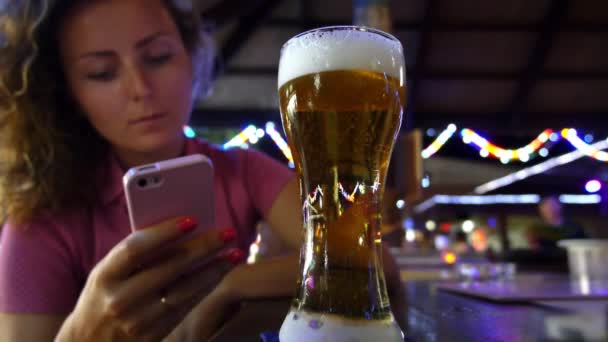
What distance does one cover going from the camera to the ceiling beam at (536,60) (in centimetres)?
575

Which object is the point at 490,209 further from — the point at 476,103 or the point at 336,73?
the point at 336,73

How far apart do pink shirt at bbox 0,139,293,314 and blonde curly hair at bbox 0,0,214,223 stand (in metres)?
0.04

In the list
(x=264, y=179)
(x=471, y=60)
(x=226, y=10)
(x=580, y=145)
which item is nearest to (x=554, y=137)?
(x=580, y=145)

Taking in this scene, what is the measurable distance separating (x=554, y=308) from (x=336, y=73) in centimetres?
43

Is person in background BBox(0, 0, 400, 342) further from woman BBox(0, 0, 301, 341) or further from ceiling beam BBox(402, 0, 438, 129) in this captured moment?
ceiling beam BBox(402, 0, 438, 129)

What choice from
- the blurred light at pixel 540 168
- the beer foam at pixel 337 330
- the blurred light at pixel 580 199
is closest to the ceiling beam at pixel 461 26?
the blurred light at pixel 540 168

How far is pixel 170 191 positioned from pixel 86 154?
61 cm

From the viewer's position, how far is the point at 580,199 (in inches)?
543

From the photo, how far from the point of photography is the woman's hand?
1.93 ft

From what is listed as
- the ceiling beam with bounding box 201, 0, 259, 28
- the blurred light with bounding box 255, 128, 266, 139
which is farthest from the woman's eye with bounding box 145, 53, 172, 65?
the blurred light with bounding box 255, 128, 266, 139

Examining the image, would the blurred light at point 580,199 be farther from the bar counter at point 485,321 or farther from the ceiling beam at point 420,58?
the bar counter at point 485,321

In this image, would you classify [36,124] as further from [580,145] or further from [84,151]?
[580,145]

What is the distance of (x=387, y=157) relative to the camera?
1.74 ft

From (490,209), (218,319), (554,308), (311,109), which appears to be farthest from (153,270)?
(490,209)
